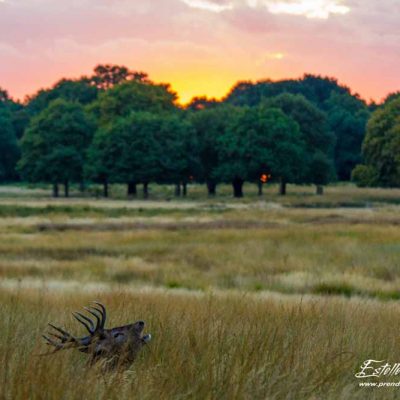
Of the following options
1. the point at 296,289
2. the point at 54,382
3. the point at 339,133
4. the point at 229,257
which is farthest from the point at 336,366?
the point at 339,133

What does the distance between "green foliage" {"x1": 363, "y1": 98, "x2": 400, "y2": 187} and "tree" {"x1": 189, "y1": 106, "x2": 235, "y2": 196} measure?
1734 centimetres

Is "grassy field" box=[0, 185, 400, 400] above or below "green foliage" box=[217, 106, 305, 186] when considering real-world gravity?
below

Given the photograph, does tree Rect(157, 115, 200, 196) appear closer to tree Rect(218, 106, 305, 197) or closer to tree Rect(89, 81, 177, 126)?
tree Rect(218, 106, 305, 197)

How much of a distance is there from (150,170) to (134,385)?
244 feet

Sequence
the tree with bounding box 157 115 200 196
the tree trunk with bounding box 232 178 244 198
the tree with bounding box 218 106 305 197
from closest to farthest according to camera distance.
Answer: the tree with bounding box 218 106 305 197 → the tree with bounding box 157 115 200 196 → the tree trunk with bounding box 232 178 244 198

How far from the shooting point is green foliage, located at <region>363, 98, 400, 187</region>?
236 ft

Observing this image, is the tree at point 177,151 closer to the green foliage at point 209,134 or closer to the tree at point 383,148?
the green foliage at point 209,134

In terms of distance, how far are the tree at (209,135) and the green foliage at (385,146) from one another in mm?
17341

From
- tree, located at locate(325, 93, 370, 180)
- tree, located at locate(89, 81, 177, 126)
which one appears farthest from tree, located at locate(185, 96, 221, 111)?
tree, located at locate(89, 81, 177, 126)

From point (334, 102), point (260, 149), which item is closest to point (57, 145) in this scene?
point (260, 149)

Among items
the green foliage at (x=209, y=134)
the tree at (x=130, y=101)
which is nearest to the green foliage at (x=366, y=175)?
the green foliage at (x=209, y=134)

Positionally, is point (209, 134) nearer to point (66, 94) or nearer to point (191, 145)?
point (191, 145)

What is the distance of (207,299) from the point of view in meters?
12.4
